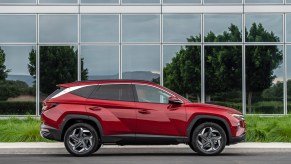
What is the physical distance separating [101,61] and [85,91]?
13107 mm

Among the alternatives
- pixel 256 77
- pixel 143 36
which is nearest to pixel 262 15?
pixel 256 77

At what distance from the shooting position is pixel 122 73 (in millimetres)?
30000

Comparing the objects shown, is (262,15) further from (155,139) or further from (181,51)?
(155,139)

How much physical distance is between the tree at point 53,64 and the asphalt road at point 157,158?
12.1m

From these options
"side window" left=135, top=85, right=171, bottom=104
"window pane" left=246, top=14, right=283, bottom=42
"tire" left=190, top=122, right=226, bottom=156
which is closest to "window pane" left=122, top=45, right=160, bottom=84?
"window pane" left=246, top=14, right=283, bottom=42

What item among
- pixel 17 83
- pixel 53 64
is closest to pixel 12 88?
pixel 17 83

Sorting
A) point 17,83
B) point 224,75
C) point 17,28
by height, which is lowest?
point 17,83

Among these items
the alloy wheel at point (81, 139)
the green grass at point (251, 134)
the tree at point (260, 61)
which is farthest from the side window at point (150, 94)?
the tree at point (260, 61)

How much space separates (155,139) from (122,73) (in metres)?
13.5

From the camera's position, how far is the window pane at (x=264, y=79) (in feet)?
97.4

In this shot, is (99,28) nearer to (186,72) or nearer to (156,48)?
(156,48)

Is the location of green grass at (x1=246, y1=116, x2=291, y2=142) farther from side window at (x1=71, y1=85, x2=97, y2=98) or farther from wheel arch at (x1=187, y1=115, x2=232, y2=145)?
side window at (x1=71, y1=85, x2=97, y2=98)

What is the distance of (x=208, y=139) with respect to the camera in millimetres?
16719

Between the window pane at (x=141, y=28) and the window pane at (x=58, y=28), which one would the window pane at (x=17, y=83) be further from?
the window pane at (x=141, y=28)
